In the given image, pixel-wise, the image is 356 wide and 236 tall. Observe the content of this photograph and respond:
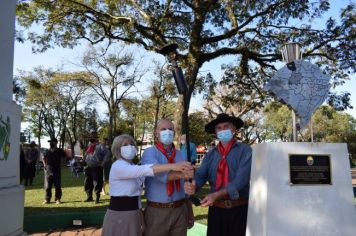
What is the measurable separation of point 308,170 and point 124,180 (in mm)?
1828

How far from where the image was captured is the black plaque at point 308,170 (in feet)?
12.8

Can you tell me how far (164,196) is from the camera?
428cm

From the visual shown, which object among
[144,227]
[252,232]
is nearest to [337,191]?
[252,232]

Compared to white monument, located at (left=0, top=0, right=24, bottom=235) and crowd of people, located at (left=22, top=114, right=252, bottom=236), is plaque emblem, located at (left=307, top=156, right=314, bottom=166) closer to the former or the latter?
crowd of people, located at (left=22, top=114, right=252, bottom=236)

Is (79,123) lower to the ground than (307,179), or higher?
higher

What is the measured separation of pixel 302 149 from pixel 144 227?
1813 mm

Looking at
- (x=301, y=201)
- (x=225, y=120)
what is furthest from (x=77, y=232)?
(x=301, y=201)

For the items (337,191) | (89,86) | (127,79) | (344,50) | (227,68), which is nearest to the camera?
(337,191)

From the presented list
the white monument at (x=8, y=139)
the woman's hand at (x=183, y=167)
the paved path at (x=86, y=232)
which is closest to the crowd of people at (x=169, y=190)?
the woman's hand at (x=183, y=167)

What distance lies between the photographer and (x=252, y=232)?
13.4 feet

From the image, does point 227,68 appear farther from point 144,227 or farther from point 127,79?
point 127,79

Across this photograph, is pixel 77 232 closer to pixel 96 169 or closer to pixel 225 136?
pixel 96 169

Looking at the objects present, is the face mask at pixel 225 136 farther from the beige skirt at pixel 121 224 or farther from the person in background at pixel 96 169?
the person in background at pixel 96 169

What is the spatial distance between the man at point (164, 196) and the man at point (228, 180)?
28cm
